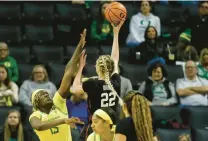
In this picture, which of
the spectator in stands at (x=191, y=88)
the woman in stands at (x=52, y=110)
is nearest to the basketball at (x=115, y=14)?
the woman in stands at (x=52, y=110)

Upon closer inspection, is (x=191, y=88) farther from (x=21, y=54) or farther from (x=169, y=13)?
(x=21, y=54)

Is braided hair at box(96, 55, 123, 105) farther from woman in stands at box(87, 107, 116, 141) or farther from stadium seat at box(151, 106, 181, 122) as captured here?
stadium seat at box(151, 106, 181, 122)

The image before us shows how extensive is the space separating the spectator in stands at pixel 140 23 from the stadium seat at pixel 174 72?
1.07 m

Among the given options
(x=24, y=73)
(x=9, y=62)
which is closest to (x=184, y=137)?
(x=24, y=73)

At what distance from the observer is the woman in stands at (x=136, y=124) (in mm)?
5930

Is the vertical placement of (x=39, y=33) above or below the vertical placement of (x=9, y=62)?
above

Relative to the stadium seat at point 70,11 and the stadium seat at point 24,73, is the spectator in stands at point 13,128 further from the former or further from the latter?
the stadium seat at point 70,11

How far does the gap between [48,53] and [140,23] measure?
5.85 feet

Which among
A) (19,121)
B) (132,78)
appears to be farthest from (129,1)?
(19,121)

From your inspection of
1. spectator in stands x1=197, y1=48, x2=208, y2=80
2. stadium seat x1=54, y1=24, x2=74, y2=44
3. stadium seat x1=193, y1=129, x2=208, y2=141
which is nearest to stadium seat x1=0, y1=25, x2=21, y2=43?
stadium seat x1=54, y1=24, x2=74, y2=44

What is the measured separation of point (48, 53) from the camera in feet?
40.0

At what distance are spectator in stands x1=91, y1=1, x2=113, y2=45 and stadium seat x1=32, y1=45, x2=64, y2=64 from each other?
0.75m

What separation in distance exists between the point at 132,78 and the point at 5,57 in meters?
2.12

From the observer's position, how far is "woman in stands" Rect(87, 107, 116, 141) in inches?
232
